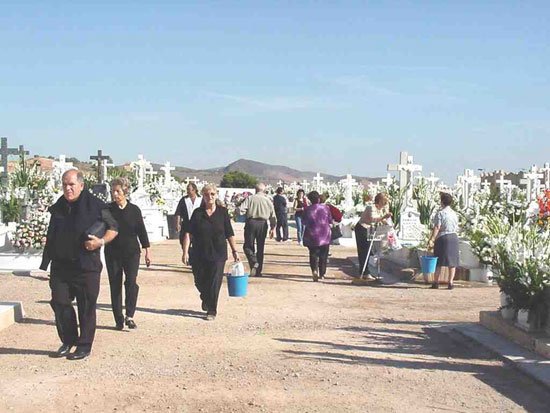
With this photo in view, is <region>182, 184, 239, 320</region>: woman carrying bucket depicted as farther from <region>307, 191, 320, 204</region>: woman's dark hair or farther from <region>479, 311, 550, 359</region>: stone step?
<region>307, 191, 320, 204</region>: woman's dark hair

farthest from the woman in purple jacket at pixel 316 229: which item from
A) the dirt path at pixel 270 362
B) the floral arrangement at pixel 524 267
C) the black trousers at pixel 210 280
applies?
the floral arrangement at pixel 524 267

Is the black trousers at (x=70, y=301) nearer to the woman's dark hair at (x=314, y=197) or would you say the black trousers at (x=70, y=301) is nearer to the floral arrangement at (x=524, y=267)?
the floral arrangement at (x=524, y=267)

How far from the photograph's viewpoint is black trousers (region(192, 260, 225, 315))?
31.2 feet

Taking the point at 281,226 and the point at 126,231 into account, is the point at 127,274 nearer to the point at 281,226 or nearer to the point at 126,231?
the point at 126,231

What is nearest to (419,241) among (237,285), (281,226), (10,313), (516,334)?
(237,285)

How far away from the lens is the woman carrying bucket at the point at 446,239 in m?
12.5

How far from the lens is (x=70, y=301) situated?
7.35 m

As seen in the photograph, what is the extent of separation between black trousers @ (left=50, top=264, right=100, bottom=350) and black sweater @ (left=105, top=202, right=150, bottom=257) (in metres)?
1.44

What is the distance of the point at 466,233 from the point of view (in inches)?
535

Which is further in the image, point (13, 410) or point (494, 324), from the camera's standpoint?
point (494, 324)

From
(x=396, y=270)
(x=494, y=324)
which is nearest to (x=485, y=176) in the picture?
(x=396, y=270)

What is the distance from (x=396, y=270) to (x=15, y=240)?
6.83m

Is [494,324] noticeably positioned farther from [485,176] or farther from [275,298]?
[485,176]

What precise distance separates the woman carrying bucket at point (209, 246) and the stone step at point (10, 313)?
2.11m
